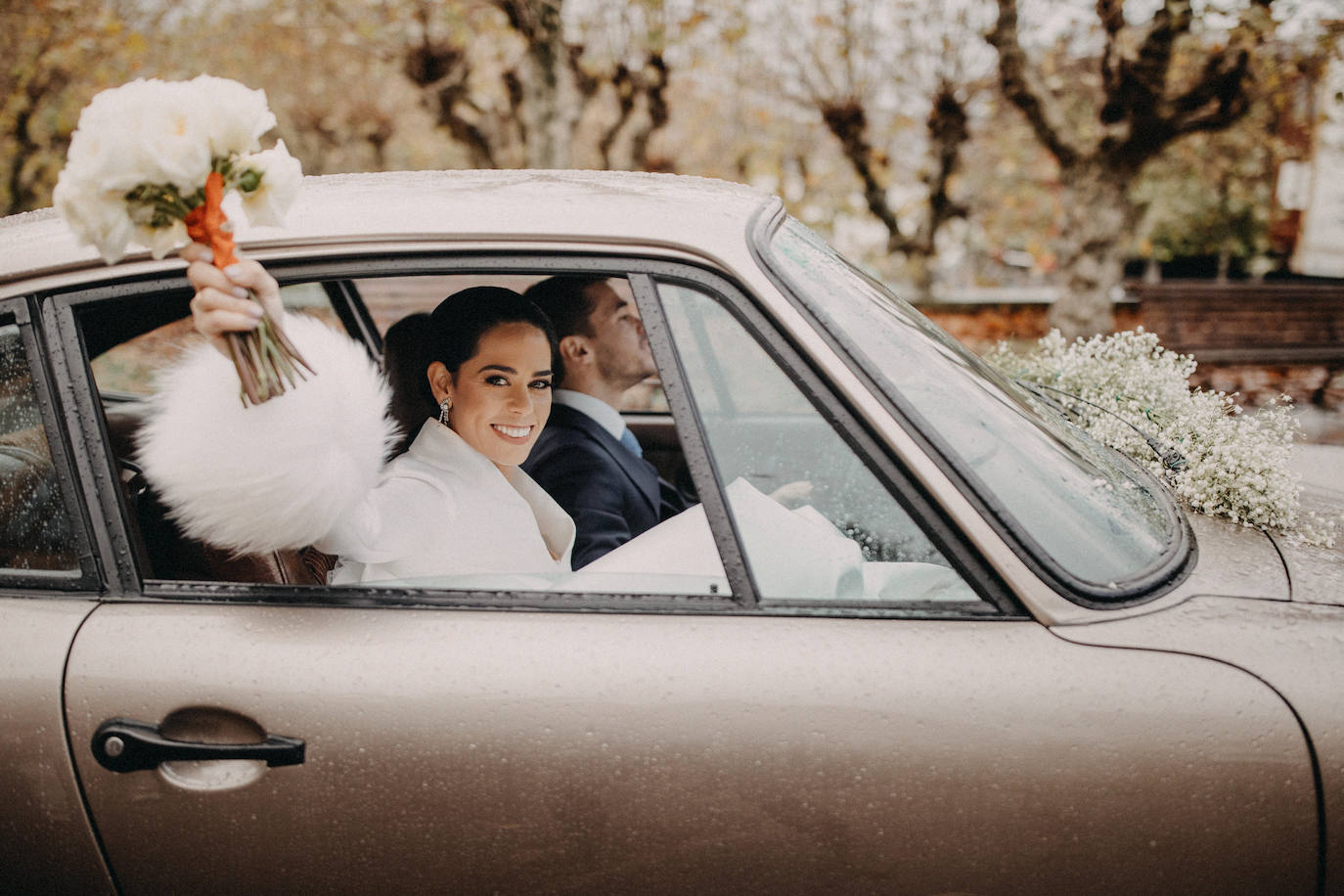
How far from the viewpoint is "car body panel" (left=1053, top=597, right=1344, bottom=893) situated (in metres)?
1.47

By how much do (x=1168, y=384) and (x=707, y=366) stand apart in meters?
1.48

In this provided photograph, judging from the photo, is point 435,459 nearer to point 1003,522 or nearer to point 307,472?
point 307,472

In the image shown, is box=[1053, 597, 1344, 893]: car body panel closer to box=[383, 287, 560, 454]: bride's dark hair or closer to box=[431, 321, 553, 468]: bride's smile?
box=[431, 321, 553, 468]: bride's smile

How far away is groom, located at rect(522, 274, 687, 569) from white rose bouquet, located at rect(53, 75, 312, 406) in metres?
1.01

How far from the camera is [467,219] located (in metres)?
1.70

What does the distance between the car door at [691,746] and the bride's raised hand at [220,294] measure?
18.6 inches

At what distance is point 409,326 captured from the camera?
3.18 metres

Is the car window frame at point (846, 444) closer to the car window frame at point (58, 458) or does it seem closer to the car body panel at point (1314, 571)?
the car body panel at point (1314, 571)

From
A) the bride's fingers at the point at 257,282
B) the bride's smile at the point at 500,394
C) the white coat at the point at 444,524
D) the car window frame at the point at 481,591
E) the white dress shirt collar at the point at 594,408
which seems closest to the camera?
the bride's fingers at the point at 257,282

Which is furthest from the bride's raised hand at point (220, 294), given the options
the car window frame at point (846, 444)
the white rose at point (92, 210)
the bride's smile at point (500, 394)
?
the bride's smile at point (500, 394)

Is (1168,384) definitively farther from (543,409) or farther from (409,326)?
(409,326)

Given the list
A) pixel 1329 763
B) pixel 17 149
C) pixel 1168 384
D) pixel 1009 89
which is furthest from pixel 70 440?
pixel 17 149

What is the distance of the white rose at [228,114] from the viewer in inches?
58.4

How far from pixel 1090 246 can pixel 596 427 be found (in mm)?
7855
